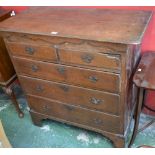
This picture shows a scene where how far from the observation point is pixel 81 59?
1393mm

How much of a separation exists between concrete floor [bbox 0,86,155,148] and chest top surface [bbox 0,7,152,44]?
1026 millimetres

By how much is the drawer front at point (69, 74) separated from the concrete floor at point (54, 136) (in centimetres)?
64

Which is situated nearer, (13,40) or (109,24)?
(109,24)

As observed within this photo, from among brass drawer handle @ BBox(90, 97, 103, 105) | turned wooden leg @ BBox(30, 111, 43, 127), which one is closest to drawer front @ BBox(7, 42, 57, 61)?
brass drawer handle @ BBox(90, 97, 103, 105)

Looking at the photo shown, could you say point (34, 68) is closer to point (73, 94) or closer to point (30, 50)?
point (30, 50)

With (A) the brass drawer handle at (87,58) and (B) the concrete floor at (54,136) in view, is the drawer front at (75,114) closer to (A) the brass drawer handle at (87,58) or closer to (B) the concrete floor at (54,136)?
(B) the concrete floor at (54,136)

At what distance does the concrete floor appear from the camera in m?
1.90

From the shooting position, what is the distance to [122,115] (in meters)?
1.54

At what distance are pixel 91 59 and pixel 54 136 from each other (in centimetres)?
97

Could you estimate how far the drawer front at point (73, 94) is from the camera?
1.52 meters

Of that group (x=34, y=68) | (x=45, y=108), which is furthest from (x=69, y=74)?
(x=45, y=108)

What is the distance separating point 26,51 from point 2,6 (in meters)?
0.77
